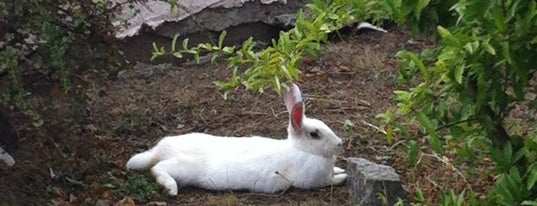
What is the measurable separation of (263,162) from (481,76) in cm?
252

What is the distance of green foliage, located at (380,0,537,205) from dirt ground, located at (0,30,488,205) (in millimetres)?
1734

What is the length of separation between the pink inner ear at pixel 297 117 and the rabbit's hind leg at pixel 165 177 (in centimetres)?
65

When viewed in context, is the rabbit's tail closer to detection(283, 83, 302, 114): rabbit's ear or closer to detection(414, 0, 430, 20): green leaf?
detection(283, 83, 302, 114): rabbit's ear

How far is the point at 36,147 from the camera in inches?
209

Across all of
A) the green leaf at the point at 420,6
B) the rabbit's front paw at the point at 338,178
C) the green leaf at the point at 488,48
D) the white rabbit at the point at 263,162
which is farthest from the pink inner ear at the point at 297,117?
the green leaf at the point at 488,48

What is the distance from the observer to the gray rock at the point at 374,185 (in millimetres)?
4844

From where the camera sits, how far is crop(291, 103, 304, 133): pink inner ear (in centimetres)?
534

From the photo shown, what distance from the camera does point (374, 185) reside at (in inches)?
191

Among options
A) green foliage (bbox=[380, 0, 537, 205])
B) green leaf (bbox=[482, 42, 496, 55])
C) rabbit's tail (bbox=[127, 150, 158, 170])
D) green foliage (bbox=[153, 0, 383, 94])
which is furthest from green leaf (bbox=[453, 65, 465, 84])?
rabbit's tail (bbox=[127, 150, 158, 170])

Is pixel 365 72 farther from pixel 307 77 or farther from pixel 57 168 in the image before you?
pixel 57 168

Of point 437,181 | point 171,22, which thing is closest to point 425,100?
point 437,181

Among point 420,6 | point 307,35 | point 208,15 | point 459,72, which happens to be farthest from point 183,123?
point 459,72

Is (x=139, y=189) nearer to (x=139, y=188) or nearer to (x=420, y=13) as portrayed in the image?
(x=139, y=188)

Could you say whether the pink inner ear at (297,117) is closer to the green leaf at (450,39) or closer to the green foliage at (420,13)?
the green foliage at (420,13)
